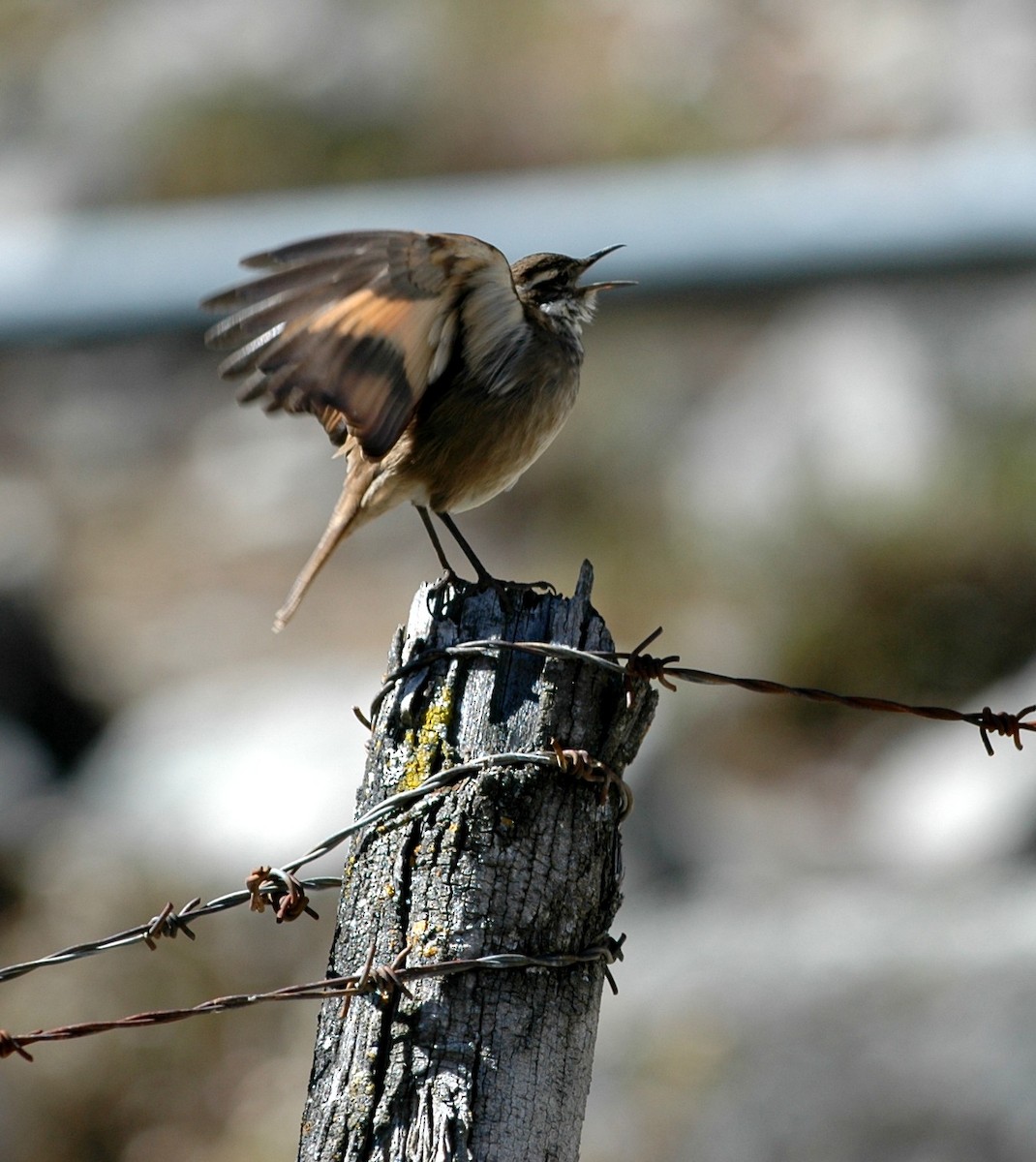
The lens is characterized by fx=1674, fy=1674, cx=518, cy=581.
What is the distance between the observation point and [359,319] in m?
4.55

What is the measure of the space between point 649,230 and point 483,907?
10.4m

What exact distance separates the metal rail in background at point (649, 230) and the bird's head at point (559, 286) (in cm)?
579

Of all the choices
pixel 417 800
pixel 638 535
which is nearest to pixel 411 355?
pixel 417 800

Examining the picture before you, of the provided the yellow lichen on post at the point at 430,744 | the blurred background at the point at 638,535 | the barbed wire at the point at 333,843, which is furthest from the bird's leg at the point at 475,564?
the blurred background at the point at 638,535

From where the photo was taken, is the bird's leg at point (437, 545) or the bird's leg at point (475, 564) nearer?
the bird's leg at point (475, 564)

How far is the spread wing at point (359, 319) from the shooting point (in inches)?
160

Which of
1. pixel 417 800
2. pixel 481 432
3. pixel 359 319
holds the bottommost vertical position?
pixel 417 800

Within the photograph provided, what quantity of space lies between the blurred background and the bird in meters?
3.47

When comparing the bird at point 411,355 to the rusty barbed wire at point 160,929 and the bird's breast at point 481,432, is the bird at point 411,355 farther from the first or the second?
the rusty barbed wire at point 160,929

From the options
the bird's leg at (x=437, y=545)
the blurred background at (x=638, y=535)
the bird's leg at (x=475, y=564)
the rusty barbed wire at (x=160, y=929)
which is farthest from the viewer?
the blurred background at (x=638, y=535)

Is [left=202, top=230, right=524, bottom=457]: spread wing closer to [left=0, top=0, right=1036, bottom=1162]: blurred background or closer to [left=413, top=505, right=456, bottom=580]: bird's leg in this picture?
[left=413, top=505, right=456, bottom=580]: bird's leg

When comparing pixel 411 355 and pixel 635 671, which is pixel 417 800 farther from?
pixel 411 355

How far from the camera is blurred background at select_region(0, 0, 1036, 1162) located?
855 cm

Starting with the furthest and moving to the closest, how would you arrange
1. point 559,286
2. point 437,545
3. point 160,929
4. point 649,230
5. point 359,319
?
point 649,230 → point 559,286 → point 437,545 → point 359,319 → point 160,929
